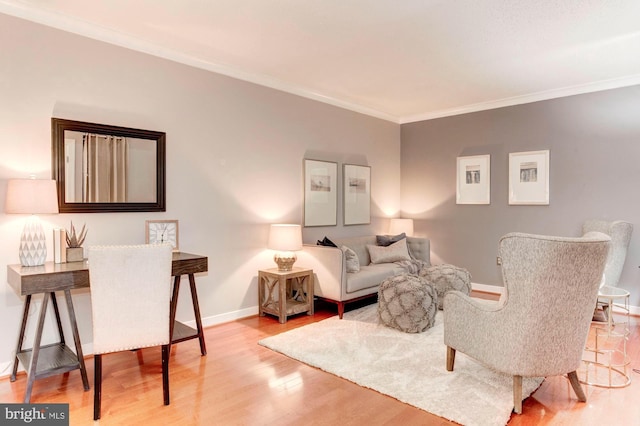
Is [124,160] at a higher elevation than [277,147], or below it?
below

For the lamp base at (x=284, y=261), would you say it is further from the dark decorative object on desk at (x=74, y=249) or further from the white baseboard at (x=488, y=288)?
the white baseboard at (x=488, y=288)

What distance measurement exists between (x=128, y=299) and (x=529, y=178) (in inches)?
191

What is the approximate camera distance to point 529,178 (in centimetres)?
515

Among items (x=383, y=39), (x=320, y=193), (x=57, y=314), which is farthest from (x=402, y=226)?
(x=57, y=314)

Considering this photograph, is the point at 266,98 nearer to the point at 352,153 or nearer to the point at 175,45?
the point at 175,45

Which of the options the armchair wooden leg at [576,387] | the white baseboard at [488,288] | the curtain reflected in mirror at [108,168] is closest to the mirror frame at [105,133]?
the curtain reflected in mirror at [108,168]

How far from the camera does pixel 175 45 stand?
356 cm

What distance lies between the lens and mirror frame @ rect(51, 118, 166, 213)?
302 centimetres

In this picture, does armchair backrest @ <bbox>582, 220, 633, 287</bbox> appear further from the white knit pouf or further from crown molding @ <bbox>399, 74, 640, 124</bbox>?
the white knit pouf

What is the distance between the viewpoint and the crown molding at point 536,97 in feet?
14.6

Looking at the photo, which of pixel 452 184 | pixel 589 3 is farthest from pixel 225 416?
pixel 452 184

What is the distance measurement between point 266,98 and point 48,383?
3260 mm

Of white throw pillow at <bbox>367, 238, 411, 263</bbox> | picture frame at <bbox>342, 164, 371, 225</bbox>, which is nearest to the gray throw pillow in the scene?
white throw pillow at <bbox>367, 238, 411, 263</bbox>

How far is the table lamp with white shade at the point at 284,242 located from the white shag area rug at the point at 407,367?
722mm
